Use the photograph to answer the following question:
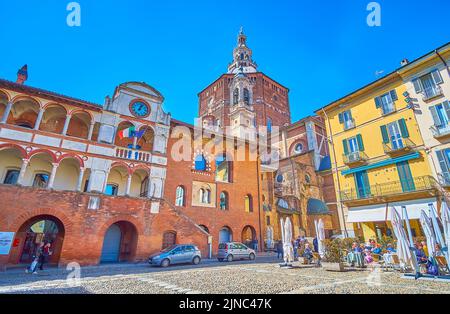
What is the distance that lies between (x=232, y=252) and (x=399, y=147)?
608 inches

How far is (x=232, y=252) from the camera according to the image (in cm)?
1852

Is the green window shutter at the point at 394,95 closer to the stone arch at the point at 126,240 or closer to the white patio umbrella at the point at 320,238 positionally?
the white patio umbrella at the point at 320,238

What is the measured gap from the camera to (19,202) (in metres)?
14.3

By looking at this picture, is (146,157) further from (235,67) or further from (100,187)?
(235,67)

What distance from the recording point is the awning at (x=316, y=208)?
30866 mm

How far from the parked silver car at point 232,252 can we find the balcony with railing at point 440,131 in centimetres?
1624

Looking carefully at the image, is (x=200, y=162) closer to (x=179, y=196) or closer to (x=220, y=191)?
(x=220, y=191)

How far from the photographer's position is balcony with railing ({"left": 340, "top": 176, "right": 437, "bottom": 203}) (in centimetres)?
1630

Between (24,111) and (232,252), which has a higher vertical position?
(24,111)

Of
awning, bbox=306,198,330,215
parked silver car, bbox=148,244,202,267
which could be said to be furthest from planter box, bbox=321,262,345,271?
awning, bbox=306,198,330,215

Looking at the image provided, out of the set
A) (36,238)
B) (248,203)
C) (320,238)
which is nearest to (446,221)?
(320,238)

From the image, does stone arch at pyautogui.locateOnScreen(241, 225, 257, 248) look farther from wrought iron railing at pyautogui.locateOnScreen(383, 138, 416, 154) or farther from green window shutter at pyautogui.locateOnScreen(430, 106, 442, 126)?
green window shutter at pyautogui.locateOnScreen(430, 106, 442, 126)

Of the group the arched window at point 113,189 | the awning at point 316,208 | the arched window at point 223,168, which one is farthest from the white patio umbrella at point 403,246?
the awning at point 316,208
